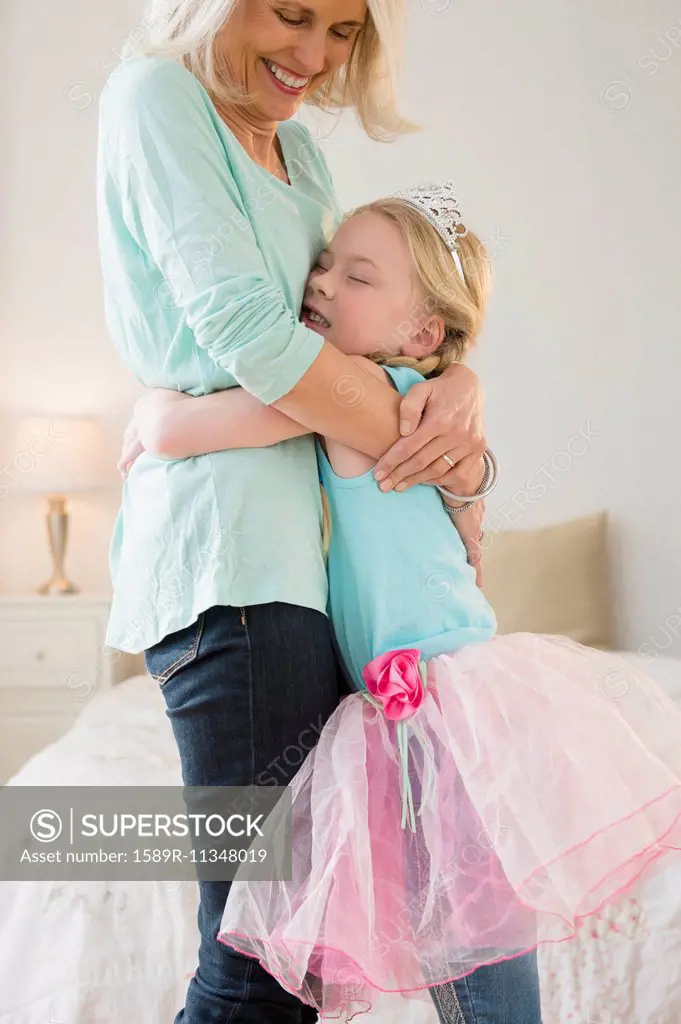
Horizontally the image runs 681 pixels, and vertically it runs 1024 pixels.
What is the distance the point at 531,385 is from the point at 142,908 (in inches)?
82.7

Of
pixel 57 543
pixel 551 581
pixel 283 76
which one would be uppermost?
pixel 283 76

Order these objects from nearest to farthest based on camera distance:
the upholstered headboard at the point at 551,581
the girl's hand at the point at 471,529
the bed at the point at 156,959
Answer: the girl's hand at the point at 471,529
the bed at the point at 156,959
the upholstered headboard at the point at 551,581

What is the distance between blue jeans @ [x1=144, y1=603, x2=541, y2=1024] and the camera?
2.86 ft

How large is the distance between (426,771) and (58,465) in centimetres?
240

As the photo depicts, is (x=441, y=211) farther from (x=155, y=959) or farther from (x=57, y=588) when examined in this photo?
(x=57, y=588)

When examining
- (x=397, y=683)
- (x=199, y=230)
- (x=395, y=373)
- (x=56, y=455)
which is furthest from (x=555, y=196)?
(x=397, y=683)

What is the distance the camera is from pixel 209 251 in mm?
867

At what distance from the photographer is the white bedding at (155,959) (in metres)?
1.34

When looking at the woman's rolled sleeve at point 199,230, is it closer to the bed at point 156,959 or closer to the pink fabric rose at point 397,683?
the pink fabric rose at point 397,683

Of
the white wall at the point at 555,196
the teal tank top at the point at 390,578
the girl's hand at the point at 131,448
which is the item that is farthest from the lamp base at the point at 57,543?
the teal tank top at the point at 390,578

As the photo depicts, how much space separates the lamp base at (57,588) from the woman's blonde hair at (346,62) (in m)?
2.10

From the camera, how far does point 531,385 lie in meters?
3.03

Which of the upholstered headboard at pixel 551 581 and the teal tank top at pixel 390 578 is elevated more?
the teal tank top at pixel 390 578

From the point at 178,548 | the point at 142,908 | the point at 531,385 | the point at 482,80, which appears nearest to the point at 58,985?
the point at 142,908
